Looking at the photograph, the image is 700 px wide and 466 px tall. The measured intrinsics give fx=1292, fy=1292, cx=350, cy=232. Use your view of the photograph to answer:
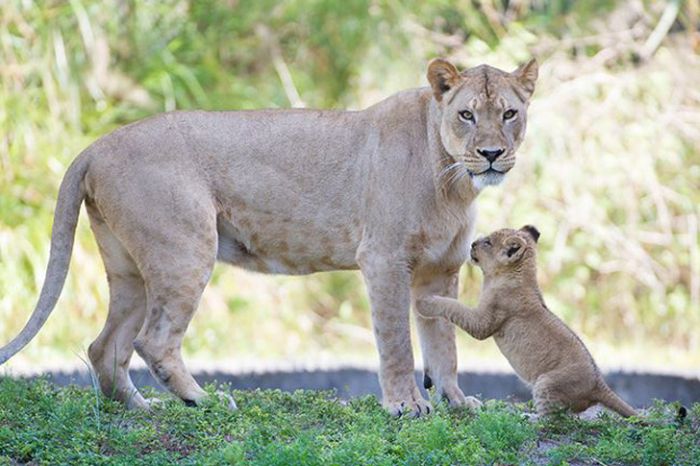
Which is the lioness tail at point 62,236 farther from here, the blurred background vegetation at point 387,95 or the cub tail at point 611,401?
the blurred background vegetation at point 387,95

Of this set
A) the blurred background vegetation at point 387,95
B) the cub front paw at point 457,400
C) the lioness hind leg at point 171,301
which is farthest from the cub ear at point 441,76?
the blurred background vegetation at point 387,95

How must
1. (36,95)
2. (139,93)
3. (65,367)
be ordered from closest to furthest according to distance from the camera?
(65,367) → (36,95) → (139,93)

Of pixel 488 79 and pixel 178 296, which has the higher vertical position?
pixel 488 79

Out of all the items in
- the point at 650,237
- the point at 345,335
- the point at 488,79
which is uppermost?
the point at 488,79

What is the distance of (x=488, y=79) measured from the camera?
5.91 metres

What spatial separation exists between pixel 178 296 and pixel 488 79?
1.72 metres

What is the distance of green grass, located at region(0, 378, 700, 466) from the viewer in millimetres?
4629

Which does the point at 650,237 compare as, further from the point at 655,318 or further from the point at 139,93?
the point at 139,93

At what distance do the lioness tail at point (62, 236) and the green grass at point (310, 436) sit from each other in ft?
1.39

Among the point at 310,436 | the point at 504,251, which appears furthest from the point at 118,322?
the point at 504,251

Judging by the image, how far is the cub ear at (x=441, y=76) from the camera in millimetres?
5969

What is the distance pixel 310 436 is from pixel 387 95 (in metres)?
7.33

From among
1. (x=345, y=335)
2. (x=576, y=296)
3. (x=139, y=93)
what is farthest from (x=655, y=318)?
(x=139, y=93)

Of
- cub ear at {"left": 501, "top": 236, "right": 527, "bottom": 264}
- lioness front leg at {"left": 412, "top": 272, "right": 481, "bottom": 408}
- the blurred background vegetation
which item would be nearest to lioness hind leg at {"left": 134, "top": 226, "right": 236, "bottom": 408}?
lioness front leg at {"left": 412, "top": 272, "right": 481, "bottom": 408}
